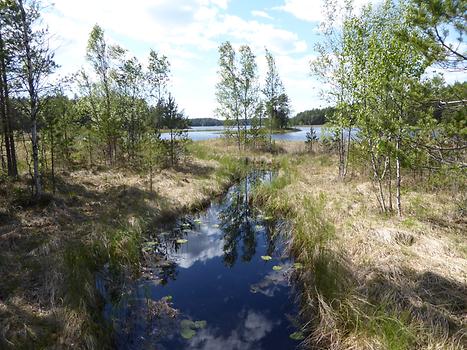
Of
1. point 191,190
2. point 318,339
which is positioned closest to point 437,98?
point 318,339

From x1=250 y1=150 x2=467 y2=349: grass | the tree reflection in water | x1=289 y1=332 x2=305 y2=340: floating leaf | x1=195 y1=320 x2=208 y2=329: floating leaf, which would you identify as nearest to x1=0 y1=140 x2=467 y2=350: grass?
x1=250 y1=150 x2=467 y2=349: grass

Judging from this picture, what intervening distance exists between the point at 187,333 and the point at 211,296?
5.06 ft

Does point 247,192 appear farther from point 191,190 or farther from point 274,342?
point 274,342

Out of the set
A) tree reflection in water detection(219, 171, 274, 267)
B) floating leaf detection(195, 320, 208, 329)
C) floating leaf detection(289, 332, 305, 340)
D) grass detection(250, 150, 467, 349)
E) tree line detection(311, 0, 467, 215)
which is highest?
tree line detection(311, 0, 467, 215)

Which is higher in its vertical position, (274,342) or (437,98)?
(437,98)

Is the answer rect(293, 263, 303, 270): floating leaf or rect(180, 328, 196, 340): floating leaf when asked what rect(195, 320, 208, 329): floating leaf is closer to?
rect(180, 328, 196, 340): floating leaf

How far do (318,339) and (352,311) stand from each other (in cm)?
78

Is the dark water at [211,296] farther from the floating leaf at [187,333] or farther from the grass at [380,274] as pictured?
the grass at [380,274]

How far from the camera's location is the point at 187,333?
575 centimetres

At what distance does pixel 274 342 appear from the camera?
18.5 feet

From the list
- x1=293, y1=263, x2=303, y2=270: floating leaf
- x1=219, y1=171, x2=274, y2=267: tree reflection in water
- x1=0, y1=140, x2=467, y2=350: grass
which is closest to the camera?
x1=0, y1=140, x2=467, y2=350: grass

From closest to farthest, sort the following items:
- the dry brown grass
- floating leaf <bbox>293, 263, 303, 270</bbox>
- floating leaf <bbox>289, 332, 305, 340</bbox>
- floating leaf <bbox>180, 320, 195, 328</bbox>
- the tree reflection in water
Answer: the dry brown grass, floating leaf <bbox>289, 332, 305, 340</bbox>, floating leaf <bbox>180, 320, 195, 328</bbox>, floating leaf <bbox>293, 263, 303, 270</bbox>, the tree reflection in water

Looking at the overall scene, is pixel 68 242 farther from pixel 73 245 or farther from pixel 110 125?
pixel 110 125

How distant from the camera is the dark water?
18.7ft
